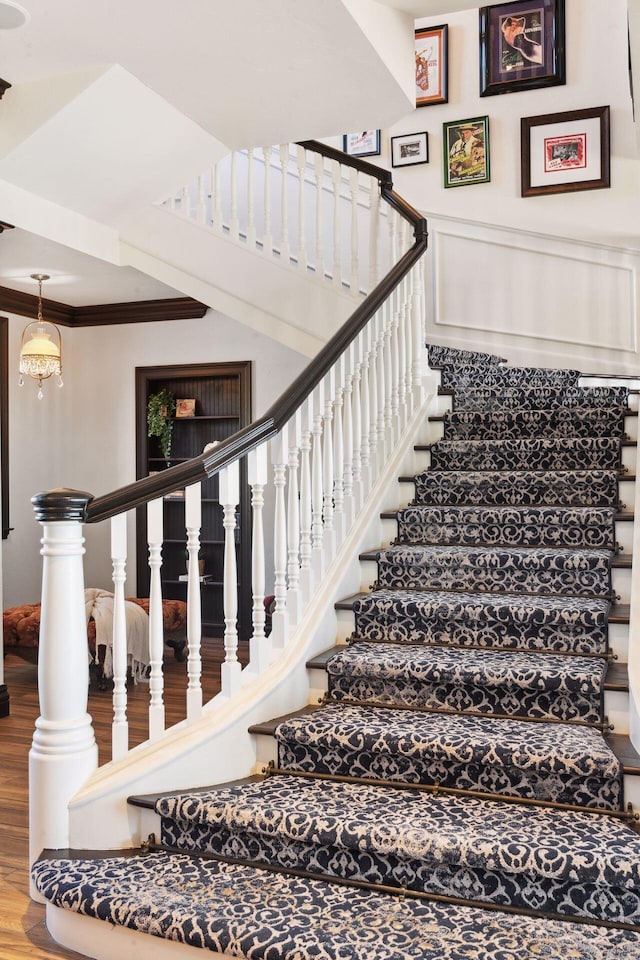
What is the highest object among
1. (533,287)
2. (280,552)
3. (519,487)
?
(533,287)

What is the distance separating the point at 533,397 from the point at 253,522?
9.07 ft

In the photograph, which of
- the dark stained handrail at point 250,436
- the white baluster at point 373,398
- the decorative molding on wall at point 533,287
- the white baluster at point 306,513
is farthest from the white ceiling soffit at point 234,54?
the decorative molding on wall at point 533,287

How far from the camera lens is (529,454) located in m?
4.20

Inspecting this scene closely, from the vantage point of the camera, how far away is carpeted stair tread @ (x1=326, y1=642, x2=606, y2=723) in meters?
2.67

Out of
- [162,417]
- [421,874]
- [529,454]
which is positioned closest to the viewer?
[421,874]

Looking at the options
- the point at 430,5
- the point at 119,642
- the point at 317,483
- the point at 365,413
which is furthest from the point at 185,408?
the point at 119,642

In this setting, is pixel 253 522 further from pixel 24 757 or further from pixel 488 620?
pixel 24 757

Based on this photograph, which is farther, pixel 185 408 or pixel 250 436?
pixel 185 408

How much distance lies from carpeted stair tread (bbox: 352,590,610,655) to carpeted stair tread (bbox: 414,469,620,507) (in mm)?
731

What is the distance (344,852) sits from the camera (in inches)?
88.3

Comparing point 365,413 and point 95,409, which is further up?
point 95,409

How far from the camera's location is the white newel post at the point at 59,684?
7.91 ft

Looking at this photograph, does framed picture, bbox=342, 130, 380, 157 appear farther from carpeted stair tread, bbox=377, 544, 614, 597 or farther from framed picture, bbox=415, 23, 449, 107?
carpeted stair tread, bbox=377, 544, 614, 597

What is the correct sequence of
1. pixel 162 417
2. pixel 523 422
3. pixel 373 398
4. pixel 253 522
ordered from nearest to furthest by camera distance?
1. pixel 253 522
2. pixel 373 398
3. pixel 523 422
4. pixel 162 417
